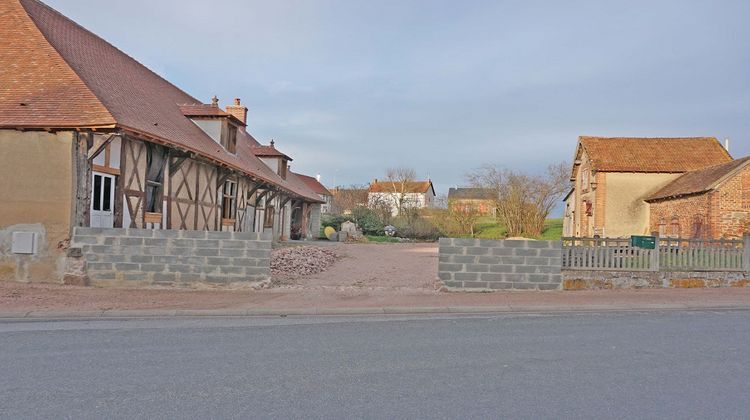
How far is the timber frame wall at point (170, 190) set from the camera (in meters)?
11.9

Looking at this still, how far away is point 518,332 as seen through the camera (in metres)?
8.11

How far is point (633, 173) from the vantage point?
28422 millimetres

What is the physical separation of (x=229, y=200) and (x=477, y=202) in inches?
1126

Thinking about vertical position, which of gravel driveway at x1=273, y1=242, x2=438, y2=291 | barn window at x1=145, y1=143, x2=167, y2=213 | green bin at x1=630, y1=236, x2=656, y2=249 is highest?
barn window at x1=145, y1=143, x2=167, y2=213

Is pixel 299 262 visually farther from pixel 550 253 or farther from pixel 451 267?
pixel 550 253

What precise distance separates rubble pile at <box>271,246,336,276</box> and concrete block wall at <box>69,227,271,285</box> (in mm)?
2418

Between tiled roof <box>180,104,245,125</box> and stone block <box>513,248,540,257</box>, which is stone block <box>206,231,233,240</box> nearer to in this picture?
stone block <box>513,248,540,257</box>

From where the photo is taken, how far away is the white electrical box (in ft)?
38.3

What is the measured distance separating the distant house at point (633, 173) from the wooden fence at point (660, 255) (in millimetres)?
14021

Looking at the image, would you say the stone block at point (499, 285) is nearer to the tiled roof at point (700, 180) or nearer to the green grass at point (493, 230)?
the tiled roof at point (700, 180)

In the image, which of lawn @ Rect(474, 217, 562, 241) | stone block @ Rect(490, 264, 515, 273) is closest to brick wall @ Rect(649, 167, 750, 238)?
stone block @ Rect(490, 264, 515, 273)

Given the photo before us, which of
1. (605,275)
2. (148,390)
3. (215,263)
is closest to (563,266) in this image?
(605,275)

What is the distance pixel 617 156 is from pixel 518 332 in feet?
79.7

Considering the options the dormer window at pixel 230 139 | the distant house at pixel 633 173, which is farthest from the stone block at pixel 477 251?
the distant house at pixel 633 173
